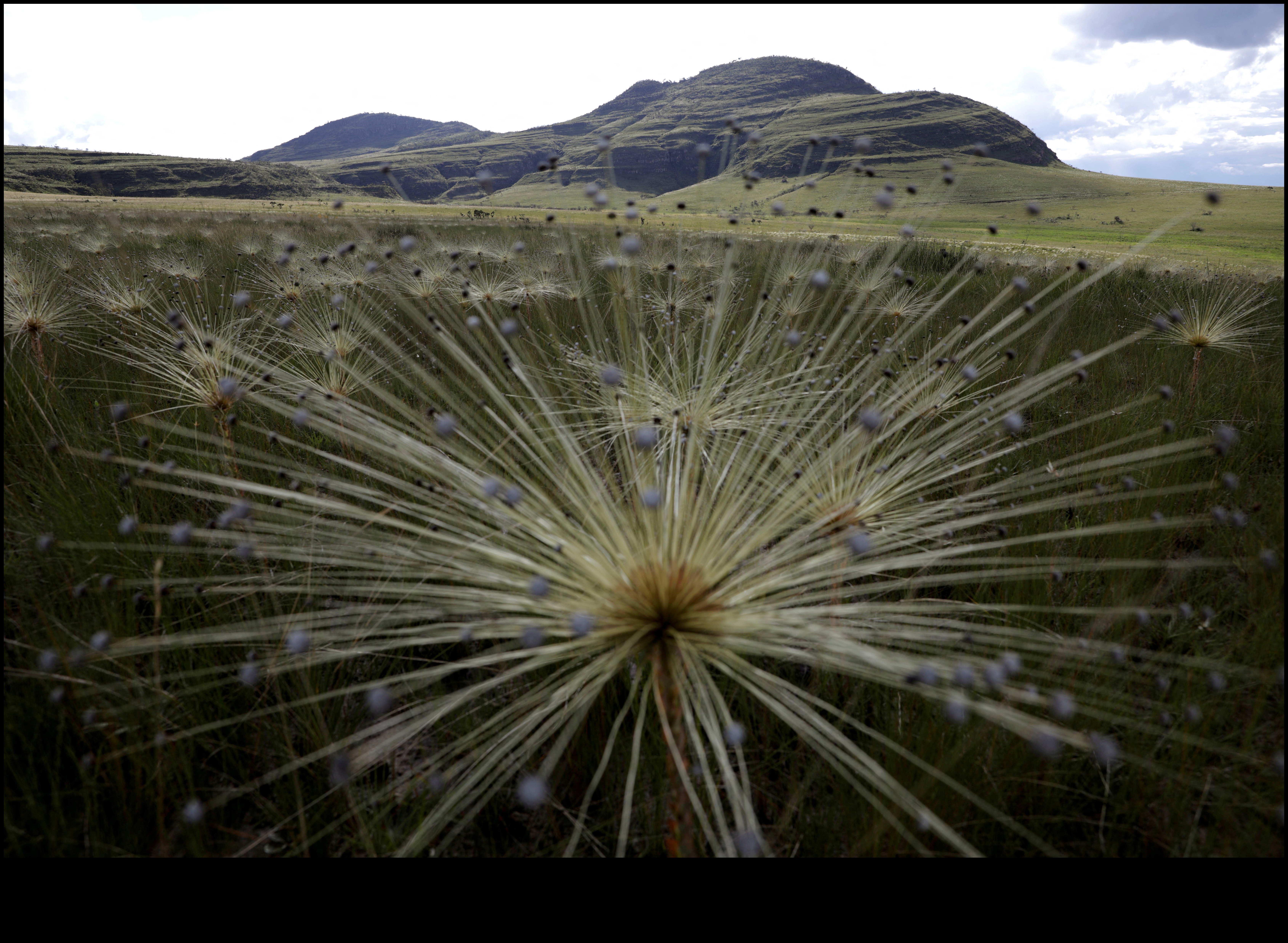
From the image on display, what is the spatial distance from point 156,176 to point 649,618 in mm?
104520

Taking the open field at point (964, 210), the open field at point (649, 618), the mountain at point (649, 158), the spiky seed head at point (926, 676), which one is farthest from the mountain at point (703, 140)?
the spiky seed head at point (926, 676)

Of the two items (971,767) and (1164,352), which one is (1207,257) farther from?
(971,767)

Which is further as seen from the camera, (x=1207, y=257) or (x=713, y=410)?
(x=1207, y=257)

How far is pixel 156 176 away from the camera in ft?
235

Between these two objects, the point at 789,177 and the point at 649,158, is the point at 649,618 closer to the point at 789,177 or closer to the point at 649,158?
the point at 789,177

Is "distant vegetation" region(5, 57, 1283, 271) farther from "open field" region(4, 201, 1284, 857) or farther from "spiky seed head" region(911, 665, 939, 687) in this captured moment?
"spiky seed head" region(911, 665, 939, 687)

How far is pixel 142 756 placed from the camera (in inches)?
60.2

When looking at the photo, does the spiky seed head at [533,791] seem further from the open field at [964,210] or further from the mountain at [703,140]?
the mountain at [703,140]

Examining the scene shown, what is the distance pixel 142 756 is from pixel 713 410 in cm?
239

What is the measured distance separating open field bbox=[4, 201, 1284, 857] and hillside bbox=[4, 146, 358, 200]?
78.8 meters

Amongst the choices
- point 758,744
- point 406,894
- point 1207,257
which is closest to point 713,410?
point 758,744

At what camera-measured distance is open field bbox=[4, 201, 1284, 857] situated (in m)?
1.39

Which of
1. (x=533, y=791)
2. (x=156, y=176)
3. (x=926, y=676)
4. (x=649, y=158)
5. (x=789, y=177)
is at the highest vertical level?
(x=649, y=158)

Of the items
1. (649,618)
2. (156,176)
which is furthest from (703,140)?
(649,618)
